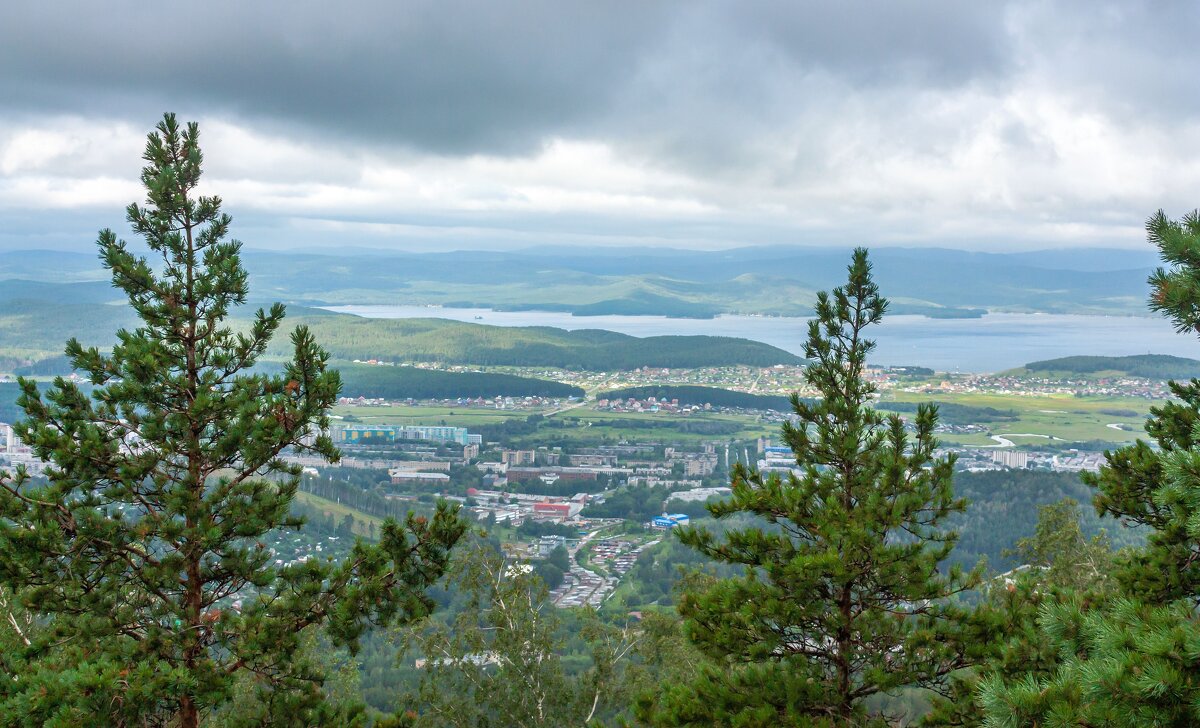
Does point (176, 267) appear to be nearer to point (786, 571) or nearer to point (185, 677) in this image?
point (185, 677)

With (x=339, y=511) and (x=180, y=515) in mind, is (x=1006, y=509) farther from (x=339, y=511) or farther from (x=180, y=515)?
(x=180, y=515)

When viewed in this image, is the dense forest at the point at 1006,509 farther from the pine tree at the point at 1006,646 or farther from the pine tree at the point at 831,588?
the pine tree at the point at 831,588

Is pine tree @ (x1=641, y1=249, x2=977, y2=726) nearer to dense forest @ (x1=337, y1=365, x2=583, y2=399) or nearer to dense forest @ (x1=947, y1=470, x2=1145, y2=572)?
dense forest @ (x1=947, y1=470, x2=1145, y2=572)

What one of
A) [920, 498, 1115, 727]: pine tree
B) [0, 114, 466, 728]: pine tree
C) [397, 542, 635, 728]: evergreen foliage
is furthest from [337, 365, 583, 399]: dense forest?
[920, 498, 1115, 727]: pine tree

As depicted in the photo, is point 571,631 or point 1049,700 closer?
point 1049,700

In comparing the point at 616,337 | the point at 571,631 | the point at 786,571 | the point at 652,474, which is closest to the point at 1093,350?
the point at 616,337

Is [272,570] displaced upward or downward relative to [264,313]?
downward

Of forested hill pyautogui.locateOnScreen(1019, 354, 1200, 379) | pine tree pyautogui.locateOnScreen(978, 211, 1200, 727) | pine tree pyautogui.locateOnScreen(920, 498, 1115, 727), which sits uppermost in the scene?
forested hill pyautogui.locateOnScreen(1019, 354, 1200, 379)

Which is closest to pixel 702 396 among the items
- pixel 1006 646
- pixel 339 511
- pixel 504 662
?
pixel 339 511
